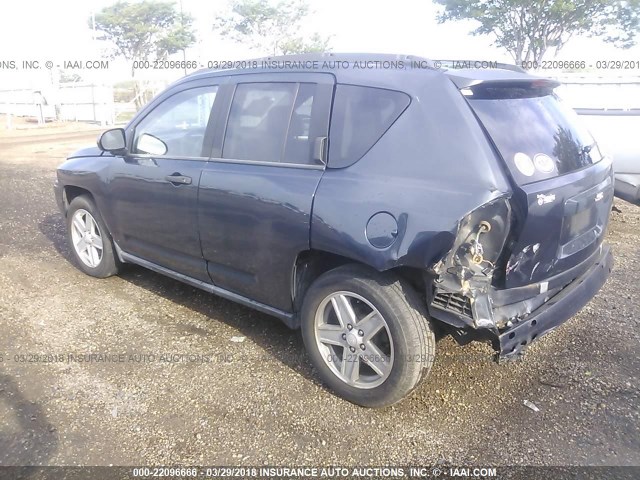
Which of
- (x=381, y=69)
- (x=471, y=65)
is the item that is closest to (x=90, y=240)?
(x=381, y=69)

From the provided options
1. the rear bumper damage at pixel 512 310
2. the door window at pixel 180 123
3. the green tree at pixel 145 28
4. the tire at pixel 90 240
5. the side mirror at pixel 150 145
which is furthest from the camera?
the green tree at pixel 145 28

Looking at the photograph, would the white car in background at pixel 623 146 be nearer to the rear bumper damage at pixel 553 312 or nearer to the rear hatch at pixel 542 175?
the rear bumper damage at pixel 553 312

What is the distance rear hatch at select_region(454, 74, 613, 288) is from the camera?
2.54 meters

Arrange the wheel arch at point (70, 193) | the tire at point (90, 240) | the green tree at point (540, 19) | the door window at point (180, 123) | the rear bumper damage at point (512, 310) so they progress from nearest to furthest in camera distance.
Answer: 1. the rear bumper damage at point (512, 310)
2. the door window at point (180, 123)
3. the tire at point (90, 240)
4. the wheel arch at point (70, 193)
5. the green tree at point (540, 19)

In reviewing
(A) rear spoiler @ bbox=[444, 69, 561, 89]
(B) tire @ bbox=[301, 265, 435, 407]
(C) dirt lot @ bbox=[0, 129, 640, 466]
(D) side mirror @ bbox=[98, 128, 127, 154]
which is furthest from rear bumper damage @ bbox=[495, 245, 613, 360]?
(D) side mirror @ bbox=[98, 128, 127, 154]

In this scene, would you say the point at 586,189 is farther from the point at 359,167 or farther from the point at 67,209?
the point at 67,209

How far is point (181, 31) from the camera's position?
4047 centimetres

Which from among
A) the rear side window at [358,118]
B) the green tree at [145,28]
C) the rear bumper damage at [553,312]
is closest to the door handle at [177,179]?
the rear side window at [358,118]

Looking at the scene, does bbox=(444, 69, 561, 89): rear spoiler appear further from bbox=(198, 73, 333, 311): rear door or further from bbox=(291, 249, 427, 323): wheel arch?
bbox=(291, 249, 427, 323): wheel arch

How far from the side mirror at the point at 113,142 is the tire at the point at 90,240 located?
0.66m

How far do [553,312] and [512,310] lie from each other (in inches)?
11.5

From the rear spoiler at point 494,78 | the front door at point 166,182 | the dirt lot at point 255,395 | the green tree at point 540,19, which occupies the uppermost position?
the green tree at point 540,19

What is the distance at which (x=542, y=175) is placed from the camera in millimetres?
2637

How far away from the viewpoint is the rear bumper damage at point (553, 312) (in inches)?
99.8
